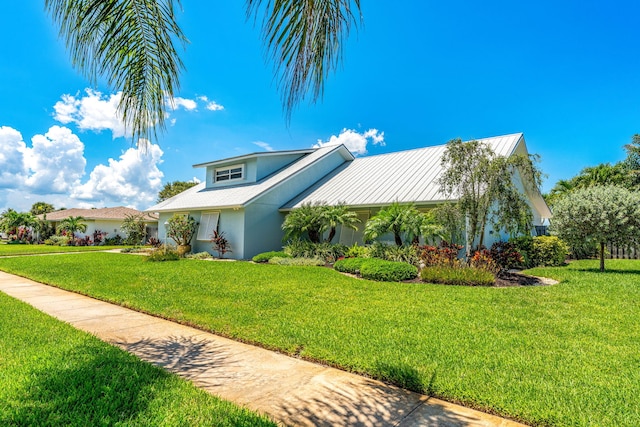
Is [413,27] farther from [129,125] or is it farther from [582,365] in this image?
[582,365]

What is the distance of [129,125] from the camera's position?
326 centimetres

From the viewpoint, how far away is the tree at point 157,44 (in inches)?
87.0

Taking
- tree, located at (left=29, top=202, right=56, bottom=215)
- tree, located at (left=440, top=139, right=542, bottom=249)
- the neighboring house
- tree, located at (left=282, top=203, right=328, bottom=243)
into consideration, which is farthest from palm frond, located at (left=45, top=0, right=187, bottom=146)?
tree, located at (left=29, top=202, right=56, bottom=215)

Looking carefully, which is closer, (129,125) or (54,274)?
(129,125)

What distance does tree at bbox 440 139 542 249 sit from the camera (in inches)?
418

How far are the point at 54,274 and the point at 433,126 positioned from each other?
18.4 meters

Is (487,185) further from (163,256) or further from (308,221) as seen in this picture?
(163,256)

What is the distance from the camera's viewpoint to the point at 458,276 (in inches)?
378

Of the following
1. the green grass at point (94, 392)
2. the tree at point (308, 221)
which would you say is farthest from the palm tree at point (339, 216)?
the green grass at point (94, 392)

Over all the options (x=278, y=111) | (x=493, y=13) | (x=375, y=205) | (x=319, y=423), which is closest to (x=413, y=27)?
(x=278, y=111)

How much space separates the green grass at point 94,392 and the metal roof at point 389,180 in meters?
11.3

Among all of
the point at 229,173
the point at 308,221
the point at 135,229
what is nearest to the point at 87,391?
the point at 308,221

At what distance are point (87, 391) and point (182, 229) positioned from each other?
53.3 ft

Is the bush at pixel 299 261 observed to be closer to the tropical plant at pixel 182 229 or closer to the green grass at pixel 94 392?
the tropical plant at pixel 182 229
